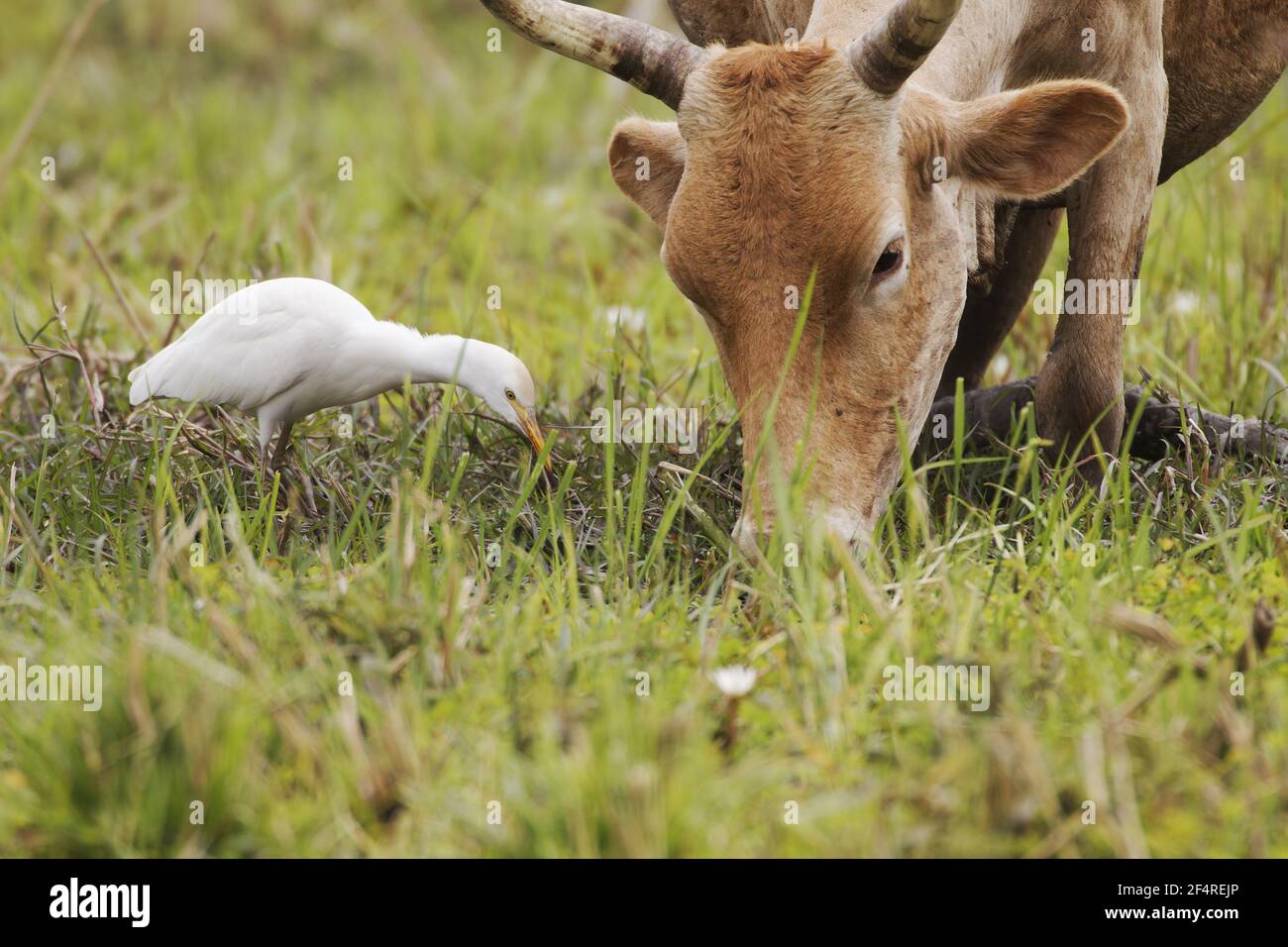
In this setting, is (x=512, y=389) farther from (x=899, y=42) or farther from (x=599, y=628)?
(x=899, y=42)

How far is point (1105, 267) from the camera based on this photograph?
4391mm

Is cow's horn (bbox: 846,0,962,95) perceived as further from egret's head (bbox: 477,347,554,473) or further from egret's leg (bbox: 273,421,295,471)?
egret's leg (bbox: 273,421,295,471)

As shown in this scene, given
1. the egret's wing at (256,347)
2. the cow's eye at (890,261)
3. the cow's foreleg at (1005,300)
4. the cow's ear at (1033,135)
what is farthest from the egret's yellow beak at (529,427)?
the cow's foreleg at (1005,300)

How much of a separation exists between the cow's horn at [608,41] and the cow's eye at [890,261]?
653 mm

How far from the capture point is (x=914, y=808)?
2557 mm

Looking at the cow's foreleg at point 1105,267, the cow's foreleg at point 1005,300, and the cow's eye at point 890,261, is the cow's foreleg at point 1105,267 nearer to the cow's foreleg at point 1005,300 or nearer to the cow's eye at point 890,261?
the cow's foreleg at point 1005,300

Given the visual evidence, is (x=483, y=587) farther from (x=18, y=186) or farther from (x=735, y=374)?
(x=18, y=186)

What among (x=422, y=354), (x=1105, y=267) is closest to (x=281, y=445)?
(x=422, y=354)

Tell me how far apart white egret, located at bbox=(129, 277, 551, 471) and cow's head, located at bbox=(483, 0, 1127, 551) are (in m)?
0.73

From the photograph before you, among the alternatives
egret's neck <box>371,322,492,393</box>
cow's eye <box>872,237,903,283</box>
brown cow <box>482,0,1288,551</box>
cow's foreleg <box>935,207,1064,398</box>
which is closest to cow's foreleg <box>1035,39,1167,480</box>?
brown cow <box>482,0,1288,551</box>

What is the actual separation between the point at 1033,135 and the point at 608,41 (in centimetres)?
108

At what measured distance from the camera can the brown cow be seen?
3.49 m

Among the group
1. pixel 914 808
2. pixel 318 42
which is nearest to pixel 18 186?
pixel 318 42
